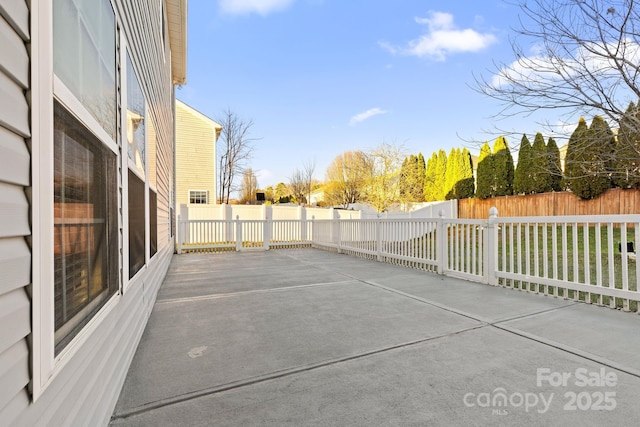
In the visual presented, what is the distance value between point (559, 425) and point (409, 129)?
1744 cm

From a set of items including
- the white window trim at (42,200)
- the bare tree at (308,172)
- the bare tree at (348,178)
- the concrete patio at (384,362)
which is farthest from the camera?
the bare tree at (308,172)

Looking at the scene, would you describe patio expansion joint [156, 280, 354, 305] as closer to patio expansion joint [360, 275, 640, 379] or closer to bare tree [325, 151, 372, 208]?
patio expansion joint [360, 275, 640, 379]

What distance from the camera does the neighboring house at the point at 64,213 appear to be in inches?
30.8

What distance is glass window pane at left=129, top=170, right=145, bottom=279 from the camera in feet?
7.86

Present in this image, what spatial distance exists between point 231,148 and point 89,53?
17763 mm

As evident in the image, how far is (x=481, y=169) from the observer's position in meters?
15.8

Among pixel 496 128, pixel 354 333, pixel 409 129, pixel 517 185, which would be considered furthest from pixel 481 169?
pixel 354 333

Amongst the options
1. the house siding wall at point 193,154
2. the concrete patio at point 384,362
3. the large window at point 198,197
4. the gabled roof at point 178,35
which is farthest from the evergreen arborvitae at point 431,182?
the concrete patio at point 384,362

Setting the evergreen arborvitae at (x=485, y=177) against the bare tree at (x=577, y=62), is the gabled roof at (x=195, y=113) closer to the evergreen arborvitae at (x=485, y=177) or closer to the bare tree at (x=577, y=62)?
the bare tree at (x=577, y=62)

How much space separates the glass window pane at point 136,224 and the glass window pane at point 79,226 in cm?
62

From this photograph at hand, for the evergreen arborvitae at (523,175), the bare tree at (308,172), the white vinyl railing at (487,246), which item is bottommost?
the white vinyl railing at (487,246)

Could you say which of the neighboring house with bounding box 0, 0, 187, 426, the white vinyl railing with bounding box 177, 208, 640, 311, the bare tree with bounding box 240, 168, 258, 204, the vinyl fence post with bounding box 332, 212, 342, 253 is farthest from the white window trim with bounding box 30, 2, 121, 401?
the bare tree with bounding box 240, 168, 258, 204

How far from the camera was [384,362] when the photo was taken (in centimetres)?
215

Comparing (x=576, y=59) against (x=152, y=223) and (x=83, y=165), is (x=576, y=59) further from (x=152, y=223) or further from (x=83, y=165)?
(x=152, y=223)
